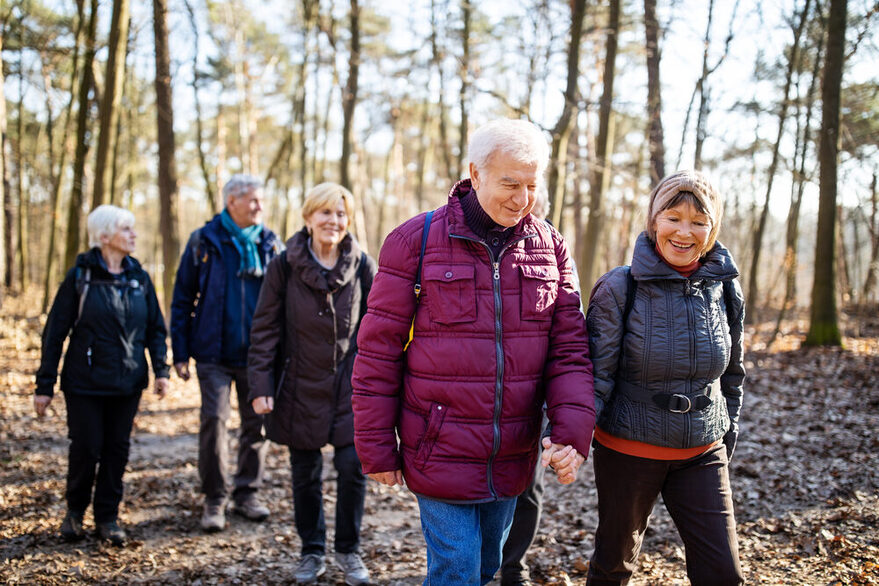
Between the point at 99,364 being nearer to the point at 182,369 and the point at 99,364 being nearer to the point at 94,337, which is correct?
the point at 94,337

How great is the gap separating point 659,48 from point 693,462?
37.4ft

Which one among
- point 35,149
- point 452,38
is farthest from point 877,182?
point 35,149

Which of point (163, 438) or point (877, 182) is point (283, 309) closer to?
point (163, 438)

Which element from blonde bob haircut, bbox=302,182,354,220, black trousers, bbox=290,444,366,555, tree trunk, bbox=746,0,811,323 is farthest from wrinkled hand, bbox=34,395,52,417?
tree trunk, bbox=746,0,811,323

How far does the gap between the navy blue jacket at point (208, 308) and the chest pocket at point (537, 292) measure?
297 centimetres

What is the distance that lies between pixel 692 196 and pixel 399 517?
366 centimetres

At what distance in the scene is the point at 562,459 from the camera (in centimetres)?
234

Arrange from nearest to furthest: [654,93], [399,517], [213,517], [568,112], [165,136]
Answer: [213,517] < [399,517] < [568,112] < [165,136] < [654,93]

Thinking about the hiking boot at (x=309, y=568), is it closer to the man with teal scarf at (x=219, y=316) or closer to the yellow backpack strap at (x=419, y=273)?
the man with teal scarf at (x=219, y=316)

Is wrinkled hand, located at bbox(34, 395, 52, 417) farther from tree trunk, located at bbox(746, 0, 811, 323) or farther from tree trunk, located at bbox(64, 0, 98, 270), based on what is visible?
tree trunk, located at bbox(746, 0, 811, 323)

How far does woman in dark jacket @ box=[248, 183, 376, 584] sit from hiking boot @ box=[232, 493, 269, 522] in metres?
1.10

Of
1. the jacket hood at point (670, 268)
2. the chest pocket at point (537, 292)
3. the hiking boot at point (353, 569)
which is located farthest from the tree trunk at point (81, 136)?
the jacket hood at point (670, 268)

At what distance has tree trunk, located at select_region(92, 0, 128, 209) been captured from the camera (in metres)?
8.98

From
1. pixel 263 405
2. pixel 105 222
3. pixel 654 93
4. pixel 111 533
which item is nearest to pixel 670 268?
pixel 263 405
